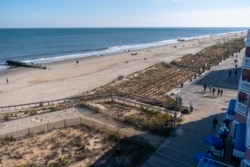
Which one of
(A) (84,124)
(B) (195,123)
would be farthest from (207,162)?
(A) (84,124)

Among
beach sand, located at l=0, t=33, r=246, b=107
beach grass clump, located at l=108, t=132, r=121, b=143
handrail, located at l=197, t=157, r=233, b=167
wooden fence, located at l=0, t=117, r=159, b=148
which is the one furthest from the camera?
beach sand, located at l=0, t=33, r=246, b=107

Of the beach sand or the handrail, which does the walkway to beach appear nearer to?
the handrail

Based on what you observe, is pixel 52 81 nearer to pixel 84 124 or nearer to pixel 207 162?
pixel 84 124

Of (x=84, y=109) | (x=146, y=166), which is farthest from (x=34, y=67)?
(x=146, y=166)

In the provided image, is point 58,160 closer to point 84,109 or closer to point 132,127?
point 132,127

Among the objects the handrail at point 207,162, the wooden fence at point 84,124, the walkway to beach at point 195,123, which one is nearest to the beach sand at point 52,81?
the wooden fence at point 84,124

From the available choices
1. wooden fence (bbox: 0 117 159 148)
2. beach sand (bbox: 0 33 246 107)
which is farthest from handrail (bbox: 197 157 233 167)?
beach sand (bbox: 0 33 246 107)

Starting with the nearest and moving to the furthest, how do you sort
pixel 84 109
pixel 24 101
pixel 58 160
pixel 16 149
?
pixel 58 160, pixel 16 149, pixel 84 109, pixel 24 101

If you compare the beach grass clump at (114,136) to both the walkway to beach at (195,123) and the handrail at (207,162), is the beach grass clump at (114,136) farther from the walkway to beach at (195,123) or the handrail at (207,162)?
the handrail at (207,162)
